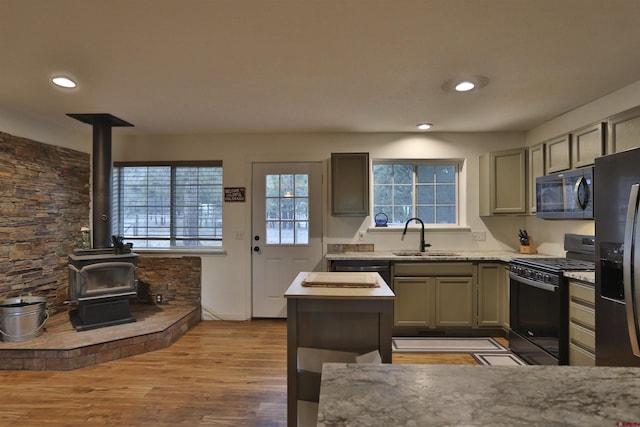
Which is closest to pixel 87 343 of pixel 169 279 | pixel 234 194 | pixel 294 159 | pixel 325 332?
pixel 169 279

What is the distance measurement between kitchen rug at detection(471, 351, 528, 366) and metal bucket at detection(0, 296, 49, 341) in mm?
3956

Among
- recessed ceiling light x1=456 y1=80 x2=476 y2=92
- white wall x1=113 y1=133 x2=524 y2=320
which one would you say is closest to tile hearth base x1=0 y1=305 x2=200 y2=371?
white wall x1=113 y1=133 x2=524 y2=320

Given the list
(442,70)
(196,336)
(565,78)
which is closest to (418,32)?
(442,70)

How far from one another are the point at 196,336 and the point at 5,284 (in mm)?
1839

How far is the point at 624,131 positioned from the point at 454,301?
205 cm

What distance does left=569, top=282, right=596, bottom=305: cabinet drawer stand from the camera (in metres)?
2.32

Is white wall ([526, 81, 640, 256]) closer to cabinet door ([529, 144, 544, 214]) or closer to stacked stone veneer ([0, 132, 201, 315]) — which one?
cabinet door ([529, 144, 544, 214])

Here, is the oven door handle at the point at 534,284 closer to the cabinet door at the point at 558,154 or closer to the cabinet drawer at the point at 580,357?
the cabinet drawer at the point at 580,357

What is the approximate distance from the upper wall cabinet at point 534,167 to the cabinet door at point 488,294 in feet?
2.68

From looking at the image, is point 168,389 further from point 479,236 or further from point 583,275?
point 479,236

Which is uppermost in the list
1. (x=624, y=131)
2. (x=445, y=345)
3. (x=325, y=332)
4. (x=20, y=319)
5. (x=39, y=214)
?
(x=624, y=131)

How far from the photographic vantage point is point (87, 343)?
2945 mm

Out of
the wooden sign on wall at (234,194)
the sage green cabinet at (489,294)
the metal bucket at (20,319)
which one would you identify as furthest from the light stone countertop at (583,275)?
the metal bucket at (20,319)

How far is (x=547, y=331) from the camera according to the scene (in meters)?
2.71
